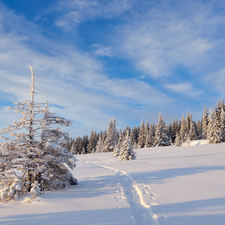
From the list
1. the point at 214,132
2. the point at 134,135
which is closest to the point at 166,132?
the point at 214,132

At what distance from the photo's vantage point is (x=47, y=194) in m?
7.82

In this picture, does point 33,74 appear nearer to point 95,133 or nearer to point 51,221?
point 51,221

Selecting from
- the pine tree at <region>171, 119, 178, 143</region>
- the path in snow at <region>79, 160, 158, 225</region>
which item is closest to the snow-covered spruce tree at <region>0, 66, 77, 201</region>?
the path in snow at <region>79, 160, 158, 225</region>

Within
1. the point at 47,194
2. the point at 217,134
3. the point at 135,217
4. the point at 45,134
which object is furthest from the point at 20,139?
the point at 217,134

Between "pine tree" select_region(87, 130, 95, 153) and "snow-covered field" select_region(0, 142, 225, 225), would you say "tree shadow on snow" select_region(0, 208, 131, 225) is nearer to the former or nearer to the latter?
"snow-covered field" select_region(0, 142, 225, 225)

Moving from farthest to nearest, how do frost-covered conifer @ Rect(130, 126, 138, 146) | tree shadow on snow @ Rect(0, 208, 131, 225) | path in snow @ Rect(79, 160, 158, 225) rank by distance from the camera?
1. frost-covered conifer @ Rect(130, 126, 138, 146)
2. path in snow @ Rect(79, 160, 158, 225)
3. tree shadow on snow @ Rect(0, 208, 131, 225)

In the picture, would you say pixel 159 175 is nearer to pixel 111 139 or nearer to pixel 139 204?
pixel 139 204

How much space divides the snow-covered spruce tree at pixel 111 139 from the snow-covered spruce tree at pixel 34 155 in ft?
146

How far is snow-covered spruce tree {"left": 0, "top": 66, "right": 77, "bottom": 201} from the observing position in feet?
24.7

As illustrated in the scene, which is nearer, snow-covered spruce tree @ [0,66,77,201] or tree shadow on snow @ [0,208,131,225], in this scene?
tree shadow on snow @ [0,208,131,225]

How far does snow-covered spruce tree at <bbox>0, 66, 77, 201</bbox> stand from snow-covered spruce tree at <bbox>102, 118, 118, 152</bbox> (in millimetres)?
44634

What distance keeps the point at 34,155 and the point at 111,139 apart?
46.3 metres

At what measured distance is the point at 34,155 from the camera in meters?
8.30

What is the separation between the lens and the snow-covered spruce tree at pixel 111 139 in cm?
5359
